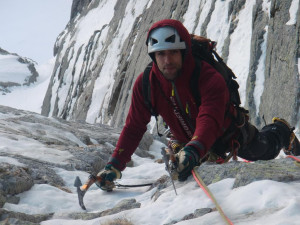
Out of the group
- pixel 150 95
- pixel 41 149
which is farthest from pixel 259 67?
pixel 150 95

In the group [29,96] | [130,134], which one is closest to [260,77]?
[130,134]

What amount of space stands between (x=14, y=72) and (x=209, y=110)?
12358cm

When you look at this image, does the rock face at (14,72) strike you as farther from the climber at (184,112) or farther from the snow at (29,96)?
the climber at (184,112)

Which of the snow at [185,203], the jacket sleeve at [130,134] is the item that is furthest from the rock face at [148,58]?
the snow at [185,203]

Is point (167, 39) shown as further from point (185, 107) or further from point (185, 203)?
point (185, 203)

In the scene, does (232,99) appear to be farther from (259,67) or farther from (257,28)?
(257,28)

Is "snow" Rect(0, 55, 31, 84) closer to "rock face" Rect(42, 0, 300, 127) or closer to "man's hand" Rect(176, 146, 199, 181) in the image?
"rock face" Rect(42, 0, 300, 127)

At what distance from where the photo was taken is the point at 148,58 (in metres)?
25.0

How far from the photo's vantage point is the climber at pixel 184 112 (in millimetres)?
4844

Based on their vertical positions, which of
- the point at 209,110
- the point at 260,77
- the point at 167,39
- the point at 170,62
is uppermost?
the point at 167,39

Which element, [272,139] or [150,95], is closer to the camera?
[150,95]

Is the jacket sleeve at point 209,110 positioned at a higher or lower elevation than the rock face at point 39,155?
higher

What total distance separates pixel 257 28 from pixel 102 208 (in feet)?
33.6

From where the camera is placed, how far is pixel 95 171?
9281mm
